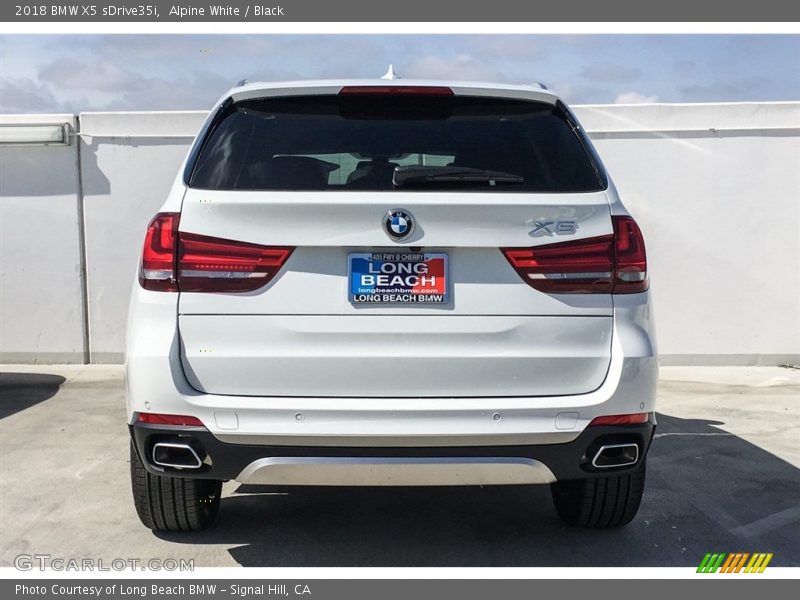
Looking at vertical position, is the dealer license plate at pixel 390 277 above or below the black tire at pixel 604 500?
above

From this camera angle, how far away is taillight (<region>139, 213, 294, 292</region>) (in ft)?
9.48

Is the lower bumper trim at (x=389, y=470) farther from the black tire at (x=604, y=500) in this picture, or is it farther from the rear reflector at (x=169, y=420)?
the black tire at (x=604, y=500)

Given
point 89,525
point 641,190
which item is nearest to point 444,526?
point 89,525

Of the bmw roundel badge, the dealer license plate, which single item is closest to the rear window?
the bmw roundel badge

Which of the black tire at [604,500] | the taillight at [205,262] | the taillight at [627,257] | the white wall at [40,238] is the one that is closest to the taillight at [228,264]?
the taillight at [205,262]

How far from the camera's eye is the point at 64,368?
862cm

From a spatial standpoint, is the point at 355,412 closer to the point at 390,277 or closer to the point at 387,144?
the point at 390,277

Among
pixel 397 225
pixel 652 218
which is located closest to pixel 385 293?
pixel 397 225

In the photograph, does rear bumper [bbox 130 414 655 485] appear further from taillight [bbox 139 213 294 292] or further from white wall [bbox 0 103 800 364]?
white wall [bbox 0 103 800 364]

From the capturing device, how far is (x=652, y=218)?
874cm

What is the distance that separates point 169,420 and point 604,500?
1.85 m

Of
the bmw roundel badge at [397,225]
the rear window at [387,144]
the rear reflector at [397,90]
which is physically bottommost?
the bmw roundel badge at [397,225]

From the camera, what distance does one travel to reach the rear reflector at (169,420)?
2922 mm

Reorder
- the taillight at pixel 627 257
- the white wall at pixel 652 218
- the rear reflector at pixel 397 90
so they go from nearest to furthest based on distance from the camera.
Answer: the taillight at pixel 627 257 → the rear reflector at pixel 397 90 → the white wall at pixel 652 218
